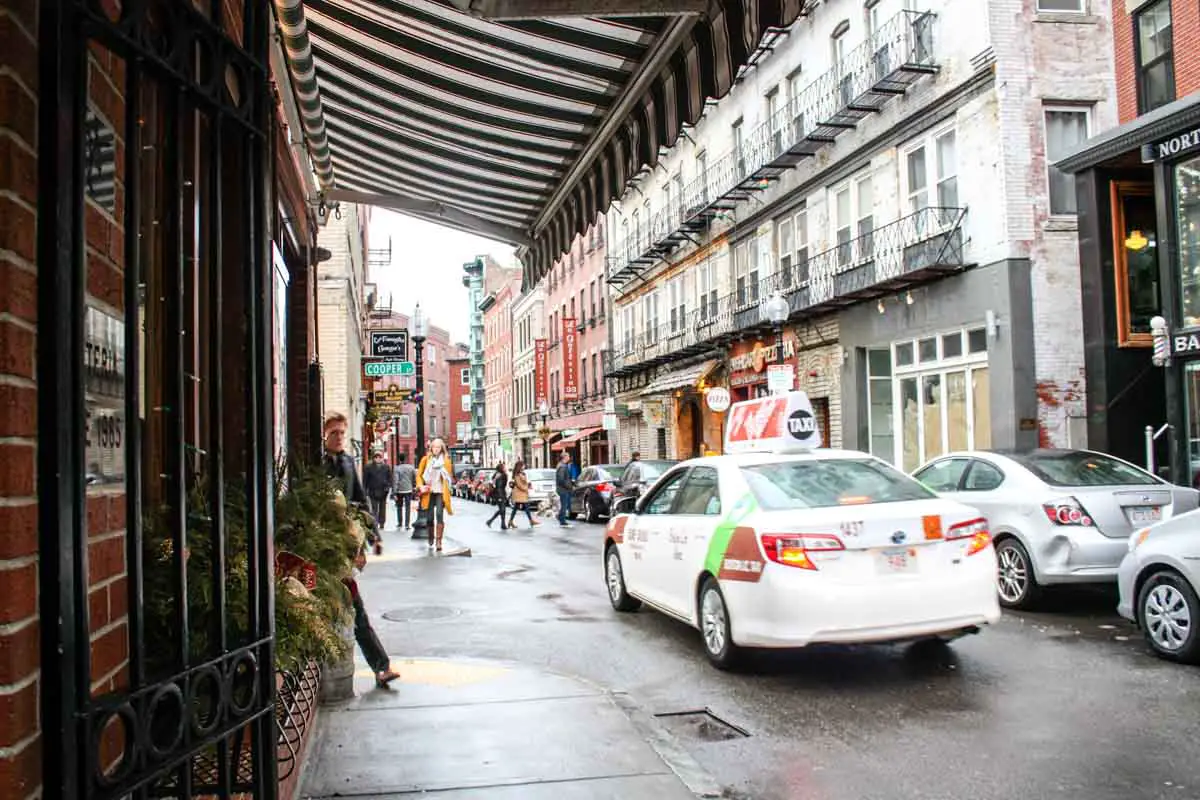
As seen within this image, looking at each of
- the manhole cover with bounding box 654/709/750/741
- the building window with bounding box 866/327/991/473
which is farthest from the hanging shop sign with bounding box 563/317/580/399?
the manhole cover with bounding box 654/709/750/741

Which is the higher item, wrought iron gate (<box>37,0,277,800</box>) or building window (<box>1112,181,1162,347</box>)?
building window (<box>1112,181,1162,347</box>)

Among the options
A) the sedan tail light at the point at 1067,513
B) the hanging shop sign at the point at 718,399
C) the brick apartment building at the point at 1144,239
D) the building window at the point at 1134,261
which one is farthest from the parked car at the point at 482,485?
the sedan tail light at the point at 1067,513

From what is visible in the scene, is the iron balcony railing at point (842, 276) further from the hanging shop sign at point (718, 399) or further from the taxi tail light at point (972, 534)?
the taxi tail light at point (972, 534)

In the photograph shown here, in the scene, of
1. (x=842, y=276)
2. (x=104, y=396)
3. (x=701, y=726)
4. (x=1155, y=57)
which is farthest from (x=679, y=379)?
(x=104, y=396)

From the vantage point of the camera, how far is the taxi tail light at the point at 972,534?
7102 millimetres

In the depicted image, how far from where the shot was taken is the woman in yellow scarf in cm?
1683

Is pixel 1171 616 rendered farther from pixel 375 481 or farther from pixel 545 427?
pixel 545 427

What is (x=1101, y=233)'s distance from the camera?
17422 mm

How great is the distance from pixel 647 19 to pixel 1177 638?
18.5 ft

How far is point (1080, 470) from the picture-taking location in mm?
10094

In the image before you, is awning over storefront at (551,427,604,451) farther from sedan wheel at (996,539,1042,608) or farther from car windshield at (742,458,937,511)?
car windshield at (742,458,937,511)

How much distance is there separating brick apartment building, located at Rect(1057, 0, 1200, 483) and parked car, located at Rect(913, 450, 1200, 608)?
19.8 ft

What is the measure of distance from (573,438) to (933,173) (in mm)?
27680

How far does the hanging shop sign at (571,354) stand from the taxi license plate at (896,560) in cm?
4032
